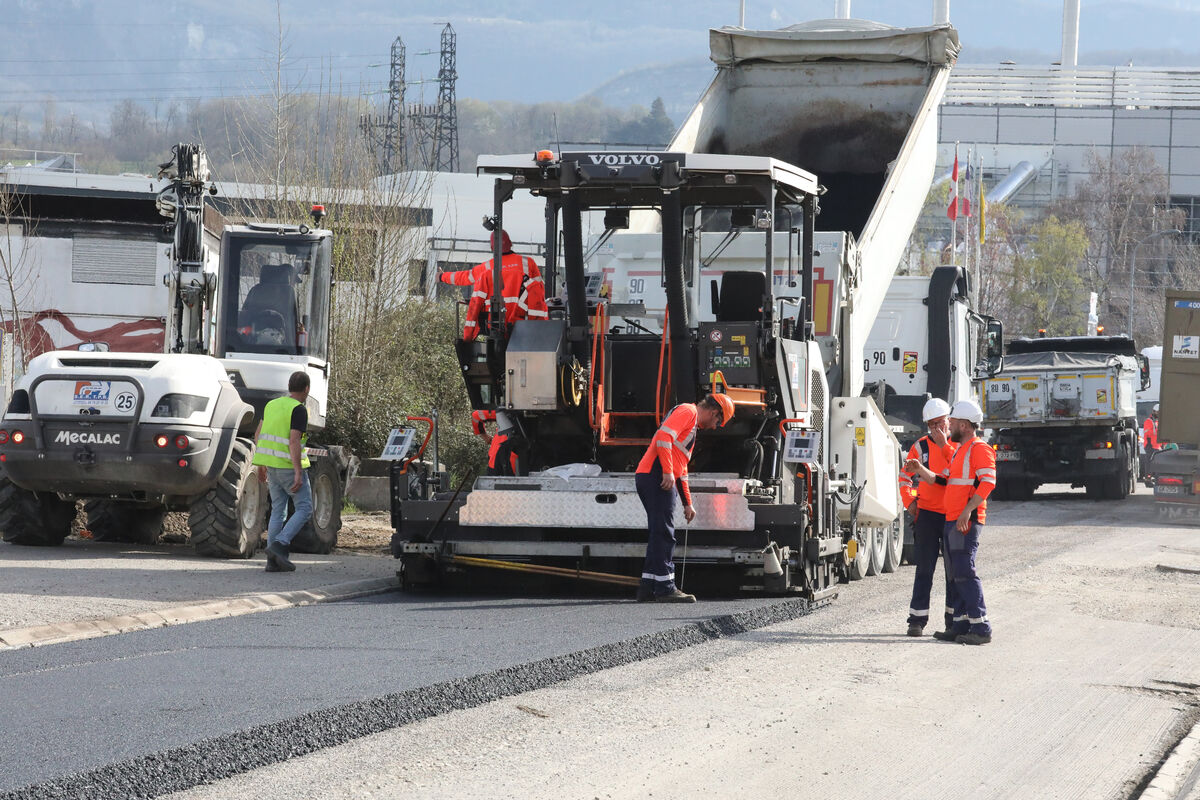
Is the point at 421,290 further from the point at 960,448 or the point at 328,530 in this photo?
the point at 960,448

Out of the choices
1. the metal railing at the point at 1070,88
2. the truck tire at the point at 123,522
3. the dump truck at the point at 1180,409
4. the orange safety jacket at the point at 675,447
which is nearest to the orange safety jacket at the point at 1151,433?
the dump truck at the point at 1180,409

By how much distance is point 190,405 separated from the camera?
1223cm

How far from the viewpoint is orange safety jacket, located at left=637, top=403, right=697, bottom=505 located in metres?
9.90

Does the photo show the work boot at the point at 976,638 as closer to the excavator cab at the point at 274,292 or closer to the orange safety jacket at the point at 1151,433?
the excavator cab at the point at 274,292

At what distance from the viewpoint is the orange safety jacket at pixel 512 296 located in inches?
436

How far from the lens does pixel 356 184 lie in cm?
2242

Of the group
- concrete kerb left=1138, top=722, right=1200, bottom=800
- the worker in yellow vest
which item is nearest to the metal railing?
the worker in yellow vest

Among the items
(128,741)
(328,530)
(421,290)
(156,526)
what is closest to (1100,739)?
(128,741)

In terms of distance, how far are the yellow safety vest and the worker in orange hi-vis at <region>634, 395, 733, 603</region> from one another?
3217 millimetres

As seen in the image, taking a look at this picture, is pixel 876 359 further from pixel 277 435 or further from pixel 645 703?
pixel 645 703

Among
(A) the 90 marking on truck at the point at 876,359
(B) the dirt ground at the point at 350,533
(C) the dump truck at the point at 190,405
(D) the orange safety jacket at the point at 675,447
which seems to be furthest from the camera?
(A) the 90 marking on truck at the point at 876,359

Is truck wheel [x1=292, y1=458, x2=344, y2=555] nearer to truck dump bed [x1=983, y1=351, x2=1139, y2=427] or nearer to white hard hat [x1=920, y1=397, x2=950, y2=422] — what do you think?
white hard hat [x1=920, y1=397, x2=950, y2=422]

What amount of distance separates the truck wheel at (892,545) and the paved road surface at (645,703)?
3135mm

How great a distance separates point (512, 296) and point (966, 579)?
3765 mm
